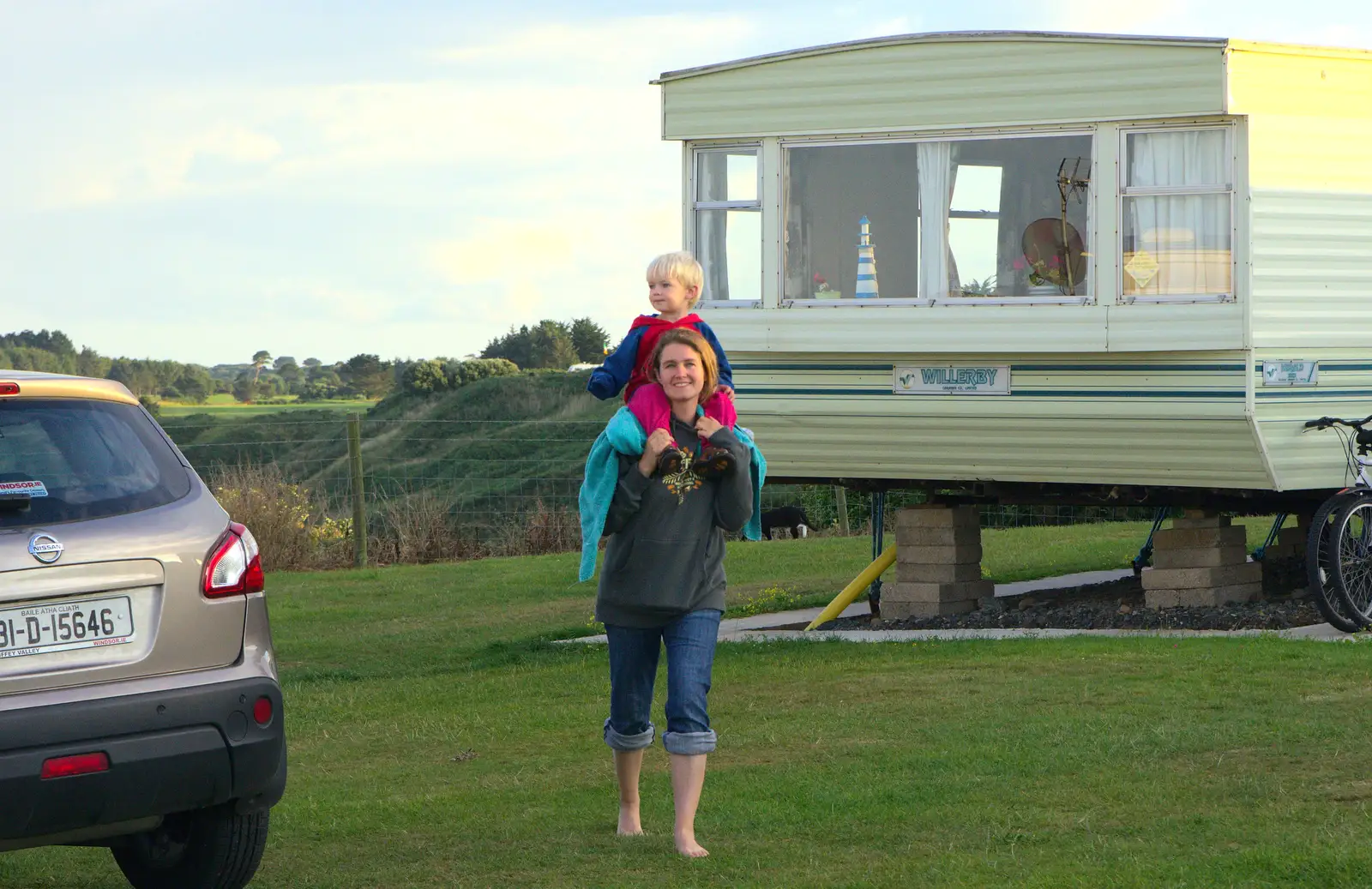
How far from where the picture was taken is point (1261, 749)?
22.0 feet

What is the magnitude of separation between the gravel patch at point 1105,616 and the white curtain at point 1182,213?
2024 mm

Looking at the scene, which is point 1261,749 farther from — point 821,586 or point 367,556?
point 367,556

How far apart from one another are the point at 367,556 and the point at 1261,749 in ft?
44.4

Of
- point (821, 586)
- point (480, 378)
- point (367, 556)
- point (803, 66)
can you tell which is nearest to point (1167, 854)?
point (803, 66)

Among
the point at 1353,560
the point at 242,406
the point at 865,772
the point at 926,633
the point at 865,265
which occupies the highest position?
the point at 865,265

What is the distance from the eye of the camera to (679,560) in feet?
18.0

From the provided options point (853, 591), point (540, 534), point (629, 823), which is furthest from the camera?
point (540, 534)

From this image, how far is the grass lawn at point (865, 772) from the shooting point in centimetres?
533

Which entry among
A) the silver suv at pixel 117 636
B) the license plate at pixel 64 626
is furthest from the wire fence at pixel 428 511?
the license plate at pixel 64 626

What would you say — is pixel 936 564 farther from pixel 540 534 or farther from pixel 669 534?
pixel 540 534

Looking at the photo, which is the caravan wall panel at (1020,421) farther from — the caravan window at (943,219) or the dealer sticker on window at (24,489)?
the dealer sticker on window at (24,489)

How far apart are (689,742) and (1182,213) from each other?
635 centimetres

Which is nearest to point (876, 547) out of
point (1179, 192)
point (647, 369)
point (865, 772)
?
point (1179, 192)

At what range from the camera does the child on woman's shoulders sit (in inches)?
216
